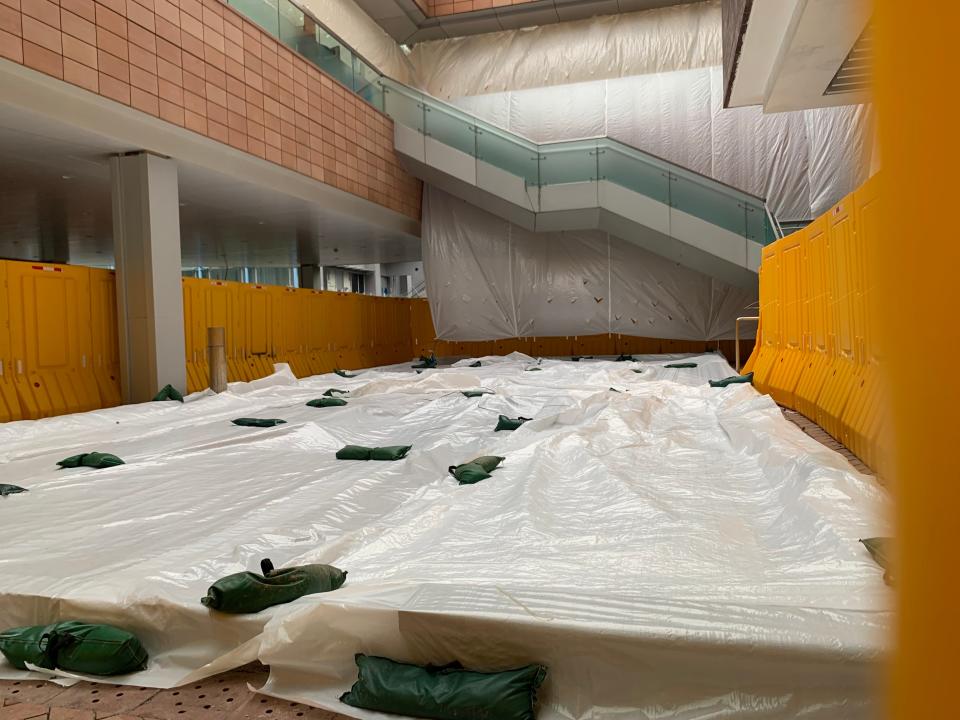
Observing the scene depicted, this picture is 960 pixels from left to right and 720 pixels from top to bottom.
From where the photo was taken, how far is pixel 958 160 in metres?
0.36

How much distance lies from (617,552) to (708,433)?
2.64 metres

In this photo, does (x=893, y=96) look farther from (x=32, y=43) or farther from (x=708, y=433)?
(x=32, y=43)

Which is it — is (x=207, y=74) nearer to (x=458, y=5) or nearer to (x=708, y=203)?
(x=708, y=203)

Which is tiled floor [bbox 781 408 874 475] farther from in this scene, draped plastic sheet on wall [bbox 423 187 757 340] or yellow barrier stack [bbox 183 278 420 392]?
draped plastic sheet on wall [bbox 423 187 757 340]

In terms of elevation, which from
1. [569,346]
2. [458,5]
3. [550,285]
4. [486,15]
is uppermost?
[458,5]

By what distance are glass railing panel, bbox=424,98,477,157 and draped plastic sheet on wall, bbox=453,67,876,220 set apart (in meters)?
3.76

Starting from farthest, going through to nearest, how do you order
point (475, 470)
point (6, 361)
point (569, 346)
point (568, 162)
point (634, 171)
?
point (569, 346)
point (568, 162)
point (634, 171)
point (6, 361)
point (475, 470)

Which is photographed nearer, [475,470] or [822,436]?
[475,470]

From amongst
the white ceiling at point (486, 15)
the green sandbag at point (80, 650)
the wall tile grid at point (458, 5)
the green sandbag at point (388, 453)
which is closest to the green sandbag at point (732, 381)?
the green sandbag at point (388, 453)

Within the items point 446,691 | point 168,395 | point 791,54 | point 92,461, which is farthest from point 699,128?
point 446,691

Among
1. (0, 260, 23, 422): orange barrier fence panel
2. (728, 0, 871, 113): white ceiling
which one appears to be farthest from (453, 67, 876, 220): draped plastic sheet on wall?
(0, 260, 23, 422): orange barrier fence panel

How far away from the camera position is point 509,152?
13242 mm

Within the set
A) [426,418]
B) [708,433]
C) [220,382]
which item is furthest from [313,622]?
[220,382]

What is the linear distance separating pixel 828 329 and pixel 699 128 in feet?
37.6
